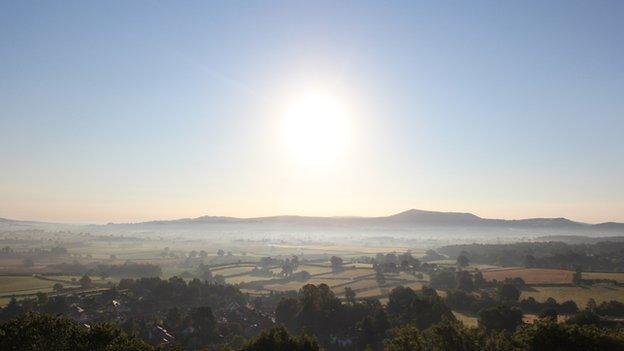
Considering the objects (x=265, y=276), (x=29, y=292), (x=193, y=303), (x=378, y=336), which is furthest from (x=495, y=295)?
(x=29, y=292)

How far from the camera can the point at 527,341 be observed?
125ft

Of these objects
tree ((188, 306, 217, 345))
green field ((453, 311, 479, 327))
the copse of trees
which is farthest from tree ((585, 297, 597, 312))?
tree ((188, 306, 217, 345))

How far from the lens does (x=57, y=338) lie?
35.1 meters

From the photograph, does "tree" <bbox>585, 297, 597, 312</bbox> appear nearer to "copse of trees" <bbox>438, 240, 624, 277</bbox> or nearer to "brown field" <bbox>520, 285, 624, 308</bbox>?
"brown field" <bbox>520, 285, 624, 308</bbox>

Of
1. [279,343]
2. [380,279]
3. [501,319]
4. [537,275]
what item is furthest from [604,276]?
[279,343]

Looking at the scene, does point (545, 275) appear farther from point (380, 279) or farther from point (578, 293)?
point (380, 279)

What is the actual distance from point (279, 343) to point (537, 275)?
8335 centimetres

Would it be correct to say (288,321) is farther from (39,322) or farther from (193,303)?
(39,322)

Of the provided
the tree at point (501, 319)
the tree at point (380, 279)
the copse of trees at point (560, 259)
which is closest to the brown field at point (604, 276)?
the copse of trees at point (560, 259)

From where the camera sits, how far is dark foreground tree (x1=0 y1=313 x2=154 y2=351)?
33.0 metres

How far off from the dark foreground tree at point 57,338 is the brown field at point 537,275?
84.6 m

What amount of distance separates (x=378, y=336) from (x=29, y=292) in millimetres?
67934

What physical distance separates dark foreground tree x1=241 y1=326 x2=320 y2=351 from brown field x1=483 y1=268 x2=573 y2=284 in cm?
7044

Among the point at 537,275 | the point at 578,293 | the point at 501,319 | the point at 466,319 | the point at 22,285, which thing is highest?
the point at 537,275
